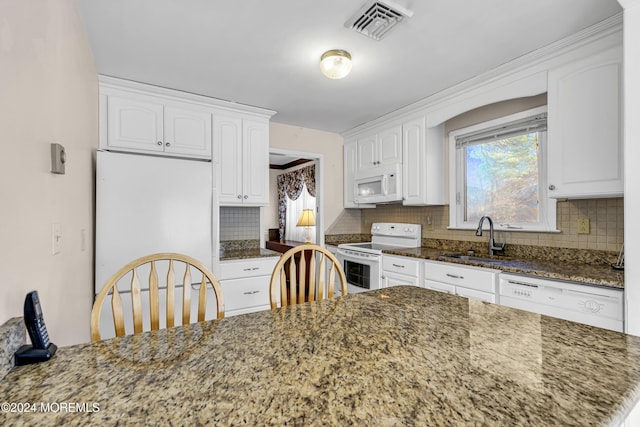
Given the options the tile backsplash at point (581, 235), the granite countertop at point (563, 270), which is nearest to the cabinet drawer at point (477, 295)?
the granite countertop at point (563, 270)

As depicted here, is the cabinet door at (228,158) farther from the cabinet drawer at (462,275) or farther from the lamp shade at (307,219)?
the lamp shade at (307,219)

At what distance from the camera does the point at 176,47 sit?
207 centimetres

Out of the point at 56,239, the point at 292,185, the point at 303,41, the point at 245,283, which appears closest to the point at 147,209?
the point at 245,283

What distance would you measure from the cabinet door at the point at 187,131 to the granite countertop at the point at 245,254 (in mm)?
955

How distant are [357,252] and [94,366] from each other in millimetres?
2895

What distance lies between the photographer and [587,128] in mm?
1924

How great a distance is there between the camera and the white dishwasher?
1.66m

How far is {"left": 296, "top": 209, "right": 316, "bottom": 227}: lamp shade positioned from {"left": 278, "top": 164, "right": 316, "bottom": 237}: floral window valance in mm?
341

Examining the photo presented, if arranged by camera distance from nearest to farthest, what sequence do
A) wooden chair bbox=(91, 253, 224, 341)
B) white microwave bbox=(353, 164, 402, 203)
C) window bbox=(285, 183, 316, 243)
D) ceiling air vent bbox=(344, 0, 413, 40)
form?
wooden chair bbox=(91, 253, 224, 341) → ceiling air vent bbox=(344, 0, 413, 40) → white microwave bbox=(353, 164, 402, 203) → window bbox=(285, 183, 316, 243)

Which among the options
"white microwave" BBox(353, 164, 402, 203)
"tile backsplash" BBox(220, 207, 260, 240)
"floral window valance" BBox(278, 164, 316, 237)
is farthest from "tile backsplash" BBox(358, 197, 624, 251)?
"floral window valance" BBox(278, 164, 316, 237)

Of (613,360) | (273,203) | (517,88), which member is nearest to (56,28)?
(613,360)

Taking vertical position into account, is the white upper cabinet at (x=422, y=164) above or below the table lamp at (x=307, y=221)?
above

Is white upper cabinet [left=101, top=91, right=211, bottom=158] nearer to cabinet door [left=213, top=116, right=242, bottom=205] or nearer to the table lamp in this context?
cabinet door [left=213, top=116, right=242, bottom=205]

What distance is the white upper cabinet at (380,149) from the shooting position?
3.34 meters
